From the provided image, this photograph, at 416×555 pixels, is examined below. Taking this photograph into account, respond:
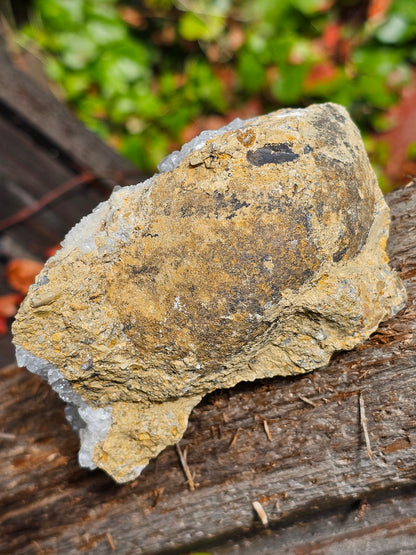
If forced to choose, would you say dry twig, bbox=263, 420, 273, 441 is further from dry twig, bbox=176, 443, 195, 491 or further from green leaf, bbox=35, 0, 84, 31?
green leaf, bbox=35, 0, 84, 31

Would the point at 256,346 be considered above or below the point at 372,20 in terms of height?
below

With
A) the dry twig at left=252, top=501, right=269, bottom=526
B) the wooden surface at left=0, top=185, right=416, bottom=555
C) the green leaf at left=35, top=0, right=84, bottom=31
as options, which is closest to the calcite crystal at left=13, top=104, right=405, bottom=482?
the wooden surface at left=0, top=185, right=416, bottom=555

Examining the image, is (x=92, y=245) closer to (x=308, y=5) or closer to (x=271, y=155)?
(x=271, y=155)

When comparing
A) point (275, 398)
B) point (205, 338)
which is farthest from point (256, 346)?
point (275, 398)

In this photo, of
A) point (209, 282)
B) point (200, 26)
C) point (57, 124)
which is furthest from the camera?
point (200, 26)

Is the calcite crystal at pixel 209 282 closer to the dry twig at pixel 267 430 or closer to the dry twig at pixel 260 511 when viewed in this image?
the dry twig at pixel 267 430

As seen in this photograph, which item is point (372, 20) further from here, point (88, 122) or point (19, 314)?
point (19, 314)

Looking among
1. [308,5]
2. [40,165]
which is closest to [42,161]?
[40,165]
